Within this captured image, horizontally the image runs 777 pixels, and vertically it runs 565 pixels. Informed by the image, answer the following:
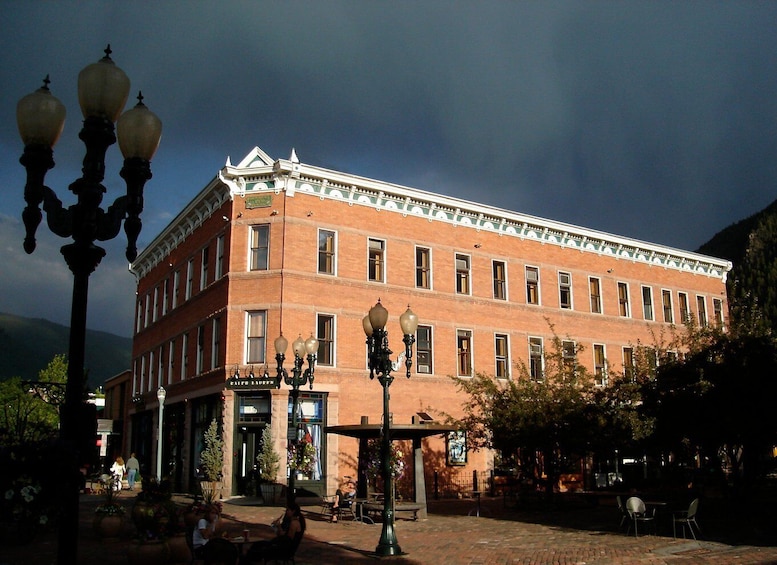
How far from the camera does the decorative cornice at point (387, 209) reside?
2919 centimetres

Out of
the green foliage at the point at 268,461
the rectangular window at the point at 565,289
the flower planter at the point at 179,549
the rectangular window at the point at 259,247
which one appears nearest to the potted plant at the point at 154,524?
the flower planter at the point at 179,549

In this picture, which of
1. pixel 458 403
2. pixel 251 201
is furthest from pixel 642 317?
pixel 251 201

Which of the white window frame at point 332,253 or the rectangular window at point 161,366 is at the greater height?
the white window frame at point 332,253

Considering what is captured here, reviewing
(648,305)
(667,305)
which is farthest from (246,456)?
(667,305)

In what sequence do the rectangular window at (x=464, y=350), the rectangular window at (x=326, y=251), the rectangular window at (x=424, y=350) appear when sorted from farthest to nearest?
1. the rectangular window at (x=464, y=350)
2. the rectangular window at (x=424, y=350)
3. the rectangular window at (x=326, y=251)

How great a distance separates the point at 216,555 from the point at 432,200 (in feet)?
76.4

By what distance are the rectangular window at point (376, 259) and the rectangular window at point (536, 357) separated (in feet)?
28.6

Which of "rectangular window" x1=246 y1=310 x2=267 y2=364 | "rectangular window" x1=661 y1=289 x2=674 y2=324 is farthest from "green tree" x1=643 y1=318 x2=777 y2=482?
"rectangular window" x1=661 y1=289 x2=674 y2=324

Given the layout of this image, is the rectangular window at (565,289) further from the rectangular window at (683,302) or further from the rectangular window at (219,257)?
the rectangular window at (219,257)

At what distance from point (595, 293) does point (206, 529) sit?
96.6 ft

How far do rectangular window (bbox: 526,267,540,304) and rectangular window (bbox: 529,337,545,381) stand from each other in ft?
6.20

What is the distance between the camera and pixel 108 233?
7.20m

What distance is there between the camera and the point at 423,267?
32094 millimetres

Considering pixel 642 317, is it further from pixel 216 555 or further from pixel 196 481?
pixel 216 555
